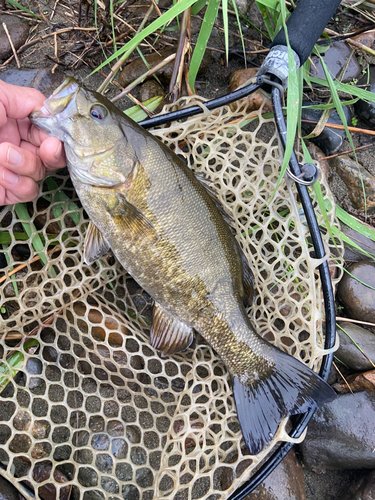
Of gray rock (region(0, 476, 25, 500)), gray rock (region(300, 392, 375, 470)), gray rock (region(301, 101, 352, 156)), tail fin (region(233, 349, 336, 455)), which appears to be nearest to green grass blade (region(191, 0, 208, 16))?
gray rock (region(301, 101, 352, 156))

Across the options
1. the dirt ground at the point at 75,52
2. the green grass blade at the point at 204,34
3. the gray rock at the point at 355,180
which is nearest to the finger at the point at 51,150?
the dirt ground at the point at 75,52

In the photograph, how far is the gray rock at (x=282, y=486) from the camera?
2701 millimetres

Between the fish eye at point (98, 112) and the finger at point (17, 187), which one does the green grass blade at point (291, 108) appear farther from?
the finger at point (17, 187)

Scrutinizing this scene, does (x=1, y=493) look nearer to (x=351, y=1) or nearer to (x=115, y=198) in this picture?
(x=115, y=198)

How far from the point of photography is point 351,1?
3.56 metres

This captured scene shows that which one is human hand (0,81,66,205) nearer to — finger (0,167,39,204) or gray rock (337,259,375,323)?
finger (0,167,39,204)

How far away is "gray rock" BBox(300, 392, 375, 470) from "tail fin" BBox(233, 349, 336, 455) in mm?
754

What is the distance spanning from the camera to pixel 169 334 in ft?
8.66

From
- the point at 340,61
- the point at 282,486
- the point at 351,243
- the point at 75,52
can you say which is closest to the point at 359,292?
the point at 351,243

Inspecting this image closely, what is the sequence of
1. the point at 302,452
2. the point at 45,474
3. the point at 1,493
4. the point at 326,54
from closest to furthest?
1. the point at 1,493
2. the point at 45,474
3. the point at 302,452
4. the point at 326,54

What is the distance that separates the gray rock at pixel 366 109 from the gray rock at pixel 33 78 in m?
2.73

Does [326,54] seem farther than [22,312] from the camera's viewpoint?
Yes

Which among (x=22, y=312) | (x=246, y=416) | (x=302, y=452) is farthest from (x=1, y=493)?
(x=302, y=452)

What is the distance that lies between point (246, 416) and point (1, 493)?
1.70 meters
